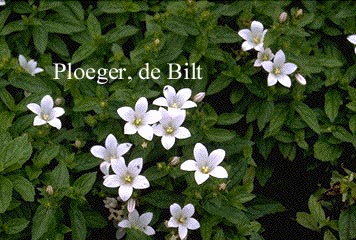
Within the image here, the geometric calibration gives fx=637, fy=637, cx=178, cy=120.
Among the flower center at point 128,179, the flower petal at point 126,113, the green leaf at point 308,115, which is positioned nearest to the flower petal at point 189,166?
the flower center at point 128,179

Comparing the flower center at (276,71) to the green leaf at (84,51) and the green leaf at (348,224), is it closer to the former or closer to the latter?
the green leaf at (348,224)

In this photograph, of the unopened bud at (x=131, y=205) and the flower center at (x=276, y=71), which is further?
the flower center at (x=276, y=71)

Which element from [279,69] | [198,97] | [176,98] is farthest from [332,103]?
[176,98]

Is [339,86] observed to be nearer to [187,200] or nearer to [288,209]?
[288,209]

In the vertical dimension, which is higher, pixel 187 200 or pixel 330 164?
pixel 187 200

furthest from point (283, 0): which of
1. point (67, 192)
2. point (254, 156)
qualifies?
point (67, 192)

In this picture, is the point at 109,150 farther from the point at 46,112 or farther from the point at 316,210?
the point at 316,210

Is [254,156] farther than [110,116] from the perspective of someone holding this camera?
Yes
